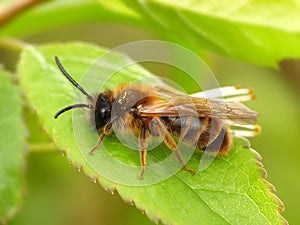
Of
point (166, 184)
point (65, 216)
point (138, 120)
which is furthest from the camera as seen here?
point (65, 216)

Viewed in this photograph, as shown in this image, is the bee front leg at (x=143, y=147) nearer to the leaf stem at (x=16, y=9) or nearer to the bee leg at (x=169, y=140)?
the bee leg at (x=169, y=140)

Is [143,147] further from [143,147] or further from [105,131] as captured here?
[105,131]

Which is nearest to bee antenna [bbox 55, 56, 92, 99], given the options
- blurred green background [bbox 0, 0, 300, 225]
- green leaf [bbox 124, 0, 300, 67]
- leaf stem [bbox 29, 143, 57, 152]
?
green leaf [bbox 124, 0, 300, 67]

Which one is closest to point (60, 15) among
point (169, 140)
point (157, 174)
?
point (169, 140)

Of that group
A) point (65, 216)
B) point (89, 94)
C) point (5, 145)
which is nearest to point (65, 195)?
point (65, 216)

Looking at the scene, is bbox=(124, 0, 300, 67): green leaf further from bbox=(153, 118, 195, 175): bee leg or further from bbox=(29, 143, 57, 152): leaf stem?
bbox=(29, 143, 57, 152): leaf stem

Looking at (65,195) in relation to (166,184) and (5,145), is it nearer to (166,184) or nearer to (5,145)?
(5,145)
